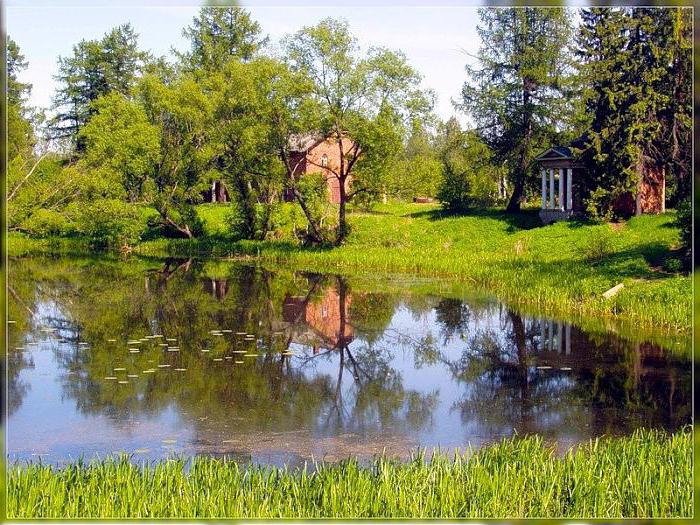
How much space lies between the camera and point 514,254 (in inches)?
1011

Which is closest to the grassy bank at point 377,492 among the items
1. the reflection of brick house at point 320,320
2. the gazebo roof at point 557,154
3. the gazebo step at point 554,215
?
the reflection of brick house at point 320,320

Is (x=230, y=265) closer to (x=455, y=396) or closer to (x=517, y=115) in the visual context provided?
(x=517, y=115)

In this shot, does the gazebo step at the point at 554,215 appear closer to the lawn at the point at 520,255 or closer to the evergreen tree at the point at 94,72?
the lawn at the point at 520,255

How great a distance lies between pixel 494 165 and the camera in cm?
3519

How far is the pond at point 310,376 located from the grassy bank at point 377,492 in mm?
2265

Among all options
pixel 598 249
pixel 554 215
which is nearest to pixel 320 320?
pixel 598 249

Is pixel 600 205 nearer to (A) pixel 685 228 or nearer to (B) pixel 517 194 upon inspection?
(B) pixel 517 194

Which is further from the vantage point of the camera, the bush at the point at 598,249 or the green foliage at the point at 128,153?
the green foliage at the point at 128,153

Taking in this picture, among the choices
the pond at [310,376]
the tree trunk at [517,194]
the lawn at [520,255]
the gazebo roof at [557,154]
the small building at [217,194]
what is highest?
the gazebo roof at [557,154]

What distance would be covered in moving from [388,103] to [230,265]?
8.04 metres

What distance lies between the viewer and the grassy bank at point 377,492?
5234mm

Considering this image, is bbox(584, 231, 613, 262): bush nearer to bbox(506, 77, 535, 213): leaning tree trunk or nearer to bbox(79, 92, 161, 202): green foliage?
bbox(506, 77, 535, 213): leaning tree trunk

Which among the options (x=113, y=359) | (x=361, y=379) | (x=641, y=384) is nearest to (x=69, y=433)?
(x=113, y=359)

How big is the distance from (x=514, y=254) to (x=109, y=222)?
56.1ft
